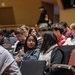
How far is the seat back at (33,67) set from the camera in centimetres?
445

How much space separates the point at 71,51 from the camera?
459 cm

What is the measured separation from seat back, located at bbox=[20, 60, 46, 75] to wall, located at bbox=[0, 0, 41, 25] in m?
14.8

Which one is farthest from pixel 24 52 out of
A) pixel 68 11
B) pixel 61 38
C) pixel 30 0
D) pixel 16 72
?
pixel 30 0

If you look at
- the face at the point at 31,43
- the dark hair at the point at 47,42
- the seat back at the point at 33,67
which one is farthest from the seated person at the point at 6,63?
the face at the point at 31,43

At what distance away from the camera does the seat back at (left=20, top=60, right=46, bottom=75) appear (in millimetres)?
4449

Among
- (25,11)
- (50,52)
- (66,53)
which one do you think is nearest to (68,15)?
(25,11)

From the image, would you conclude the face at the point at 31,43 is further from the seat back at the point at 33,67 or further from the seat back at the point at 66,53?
the seat back at the point at 66,53

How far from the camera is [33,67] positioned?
15.2ft

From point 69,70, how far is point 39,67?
561 millimetres

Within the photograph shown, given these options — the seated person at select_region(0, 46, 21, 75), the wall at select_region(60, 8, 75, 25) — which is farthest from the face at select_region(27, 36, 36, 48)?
the wall at select_region(60, 8, 75, 25)

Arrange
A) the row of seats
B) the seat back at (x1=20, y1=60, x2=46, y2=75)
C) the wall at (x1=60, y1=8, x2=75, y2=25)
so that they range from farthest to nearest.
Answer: the wall at (x1=60, y1=8, x2=75, y2=25), the seat back at (x1=20, y1=60, x2=46, y2=75), the row of seats

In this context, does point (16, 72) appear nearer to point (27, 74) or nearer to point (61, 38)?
point (27, 74)

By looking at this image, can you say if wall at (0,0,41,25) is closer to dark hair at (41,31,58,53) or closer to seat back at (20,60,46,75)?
dark hair at (41,31,58,53)

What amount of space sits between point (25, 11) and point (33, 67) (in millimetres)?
15247
